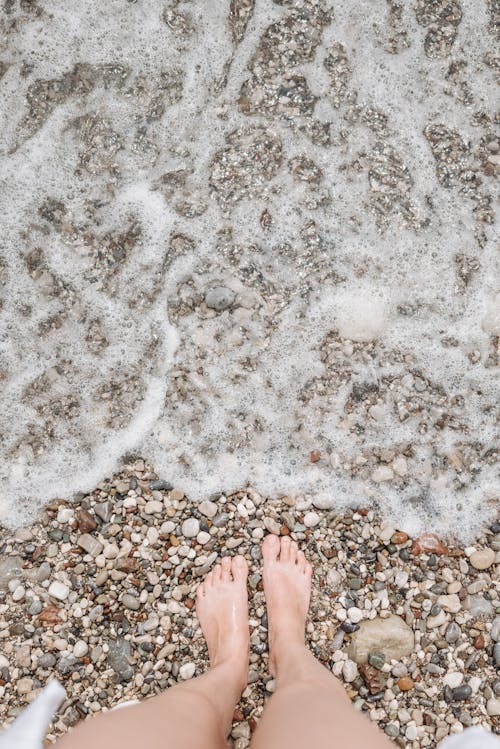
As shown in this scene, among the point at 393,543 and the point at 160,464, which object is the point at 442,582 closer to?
the point at 393,543

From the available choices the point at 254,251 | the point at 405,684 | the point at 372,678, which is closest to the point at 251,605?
the point at 372,678

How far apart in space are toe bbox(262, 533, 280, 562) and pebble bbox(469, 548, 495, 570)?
93 cm

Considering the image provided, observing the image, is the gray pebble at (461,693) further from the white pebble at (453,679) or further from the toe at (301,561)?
the toe at (301,561)

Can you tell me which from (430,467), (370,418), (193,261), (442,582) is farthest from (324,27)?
(442,582)

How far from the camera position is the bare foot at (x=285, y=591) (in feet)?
9.94

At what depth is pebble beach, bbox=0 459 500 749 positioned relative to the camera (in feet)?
9.89

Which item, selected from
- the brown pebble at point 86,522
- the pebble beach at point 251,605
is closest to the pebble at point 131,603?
the pebble beach at point 251,605

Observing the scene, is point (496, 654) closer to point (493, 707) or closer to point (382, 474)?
point (493, 707)

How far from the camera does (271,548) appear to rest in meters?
3.17

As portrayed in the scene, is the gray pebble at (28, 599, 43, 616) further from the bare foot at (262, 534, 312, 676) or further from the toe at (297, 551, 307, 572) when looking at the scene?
the toe at (297, 551, 307, 572)

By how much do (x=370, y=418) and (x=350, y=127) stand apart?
4.96 feet

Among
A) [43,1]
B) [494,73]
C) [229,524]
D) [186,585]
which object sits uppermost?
[494,73]

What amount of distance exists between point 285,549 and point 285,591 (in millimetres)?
192

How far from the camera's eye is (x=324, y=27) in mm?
3488
